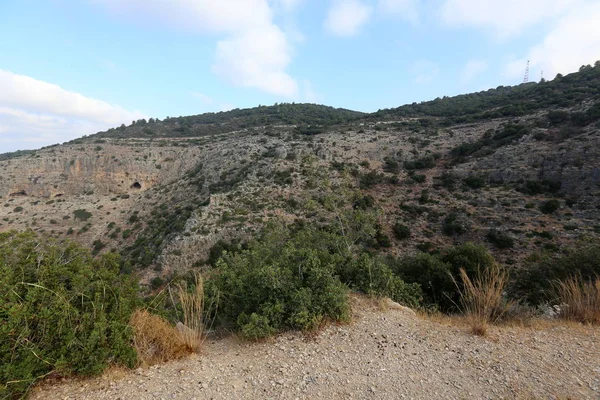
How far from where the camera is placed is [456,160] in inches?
1137

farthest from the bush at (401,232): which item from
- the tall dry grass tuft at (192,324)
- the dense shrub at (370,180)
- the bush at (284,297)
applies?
the tall dry grass tuft at (192,324)

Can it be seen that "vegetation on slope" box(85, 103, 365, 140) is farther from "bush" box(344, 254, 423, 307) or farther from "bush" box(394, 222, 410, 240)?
"bush" box(344, 254, 423, 307)

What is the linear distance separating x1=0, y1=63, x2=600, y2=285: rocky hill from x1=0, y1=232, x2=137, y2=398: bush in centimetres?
1025

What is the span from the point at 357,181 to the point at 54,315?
1090 inches

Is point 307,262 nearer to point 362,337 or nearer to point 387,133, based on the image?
point 362,337

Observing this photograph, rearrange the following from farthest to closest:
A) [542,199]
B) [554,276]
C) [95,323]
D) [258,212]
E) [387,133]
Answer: [387,133], [258,212], [542,199], [554,276], [95,323]

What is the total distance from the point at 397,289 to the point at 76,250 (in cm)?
612

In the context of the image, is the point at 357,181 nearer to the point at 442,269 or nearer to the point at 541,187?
the point at 541,187

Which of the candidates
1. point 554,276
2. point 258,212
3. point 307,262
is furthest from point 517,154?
point 307,262

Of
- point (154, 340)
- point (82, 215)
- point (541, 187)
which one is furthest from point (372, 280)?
point (82, 215)

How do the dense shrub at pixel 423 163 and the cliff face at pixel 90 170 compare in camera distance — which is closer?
the dense shrub at pixel 423 163

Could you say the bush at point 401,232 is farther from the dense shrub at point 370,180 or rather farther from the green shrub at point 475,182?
the green shrub at point 475,182

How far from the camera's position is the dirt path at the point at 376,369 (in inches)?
121

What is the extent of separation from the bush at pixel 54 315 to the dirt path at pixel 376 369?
27 centimetres
